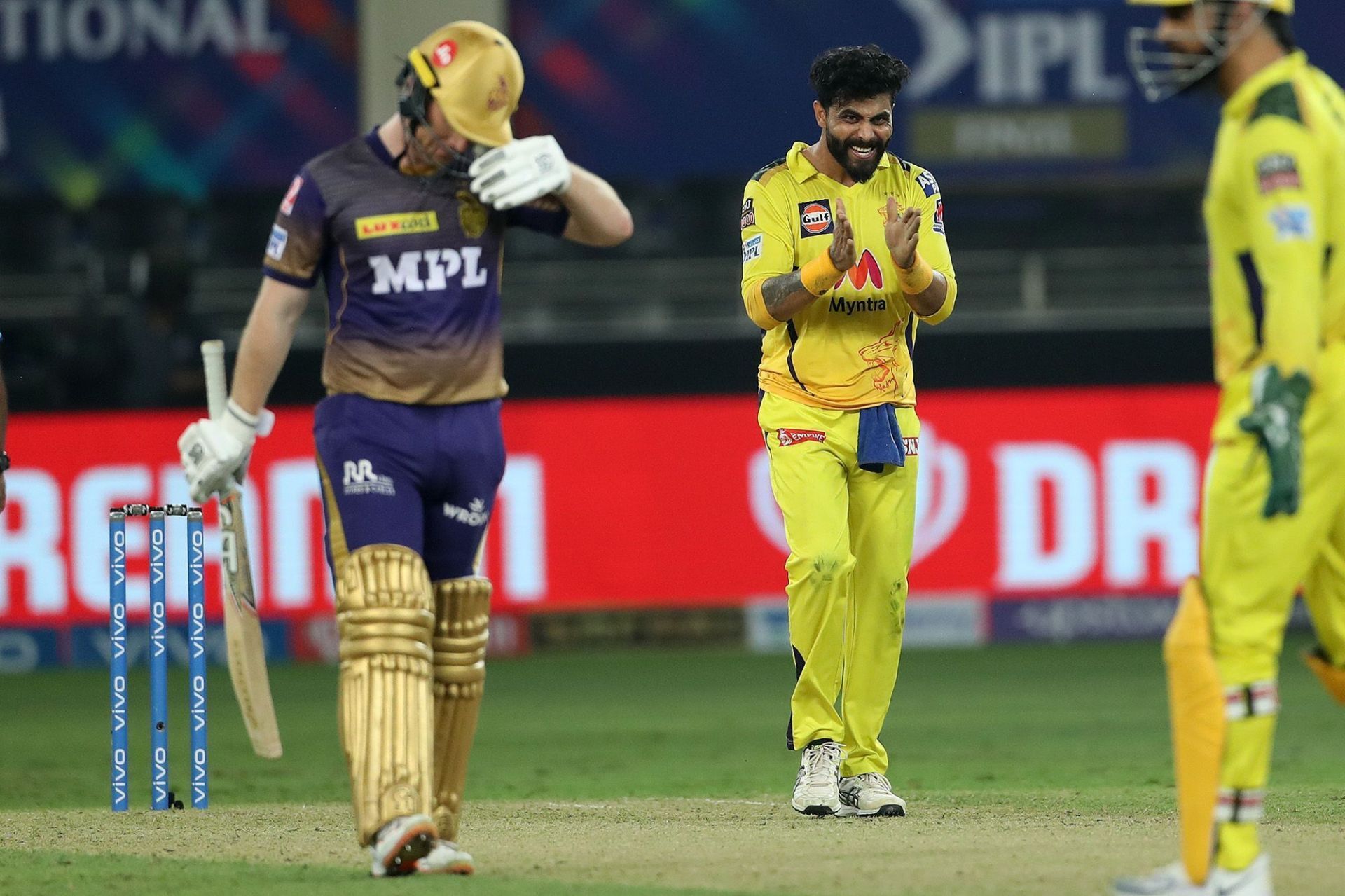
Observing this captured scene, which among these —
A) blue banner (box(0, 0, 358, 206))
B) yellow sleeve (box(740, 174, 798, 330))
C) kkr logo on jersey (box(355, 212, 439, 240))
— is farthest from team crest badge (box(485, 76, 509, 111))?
blue banner (box(0, 0, 358, 206))

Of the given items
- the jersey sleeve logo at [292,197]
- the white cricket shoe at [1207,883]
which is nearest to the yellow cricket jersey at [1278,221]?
the white cricket shoe at [1207,883]

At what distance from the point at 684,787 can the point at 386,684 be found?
3.03 metres

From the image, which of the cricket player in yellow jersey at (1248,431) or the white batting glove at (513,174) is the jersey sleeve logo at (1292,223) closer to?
the cricket player in yellow jersey at (1248,431)

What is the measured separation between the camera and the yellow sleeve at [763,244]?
5.99 m

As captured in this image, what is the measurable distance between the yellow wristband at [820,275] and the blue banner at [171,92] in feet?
30.4

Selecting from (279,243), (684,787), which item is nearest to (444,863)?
(279,243)

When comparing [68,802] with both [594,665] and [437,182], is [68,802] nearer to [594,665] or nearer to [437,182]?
[437,182]

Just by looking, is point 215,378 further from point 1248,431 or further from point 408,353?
point 1248,431

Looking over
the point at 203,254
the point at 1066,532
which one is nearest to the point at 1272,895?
the point at 1066,532

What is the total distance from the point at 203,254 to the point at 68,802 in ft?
26.8

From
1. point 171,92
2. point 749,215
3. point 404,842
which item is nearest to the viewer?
point 404,842

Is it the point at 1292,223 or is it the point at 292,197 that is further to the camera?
the point at 292,197

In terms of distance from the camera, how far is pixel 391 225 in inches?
187

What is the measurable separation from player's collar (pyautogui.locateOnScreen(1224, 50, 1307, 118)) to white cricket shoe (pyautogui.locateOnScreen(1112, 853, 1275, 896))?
1.42 m
